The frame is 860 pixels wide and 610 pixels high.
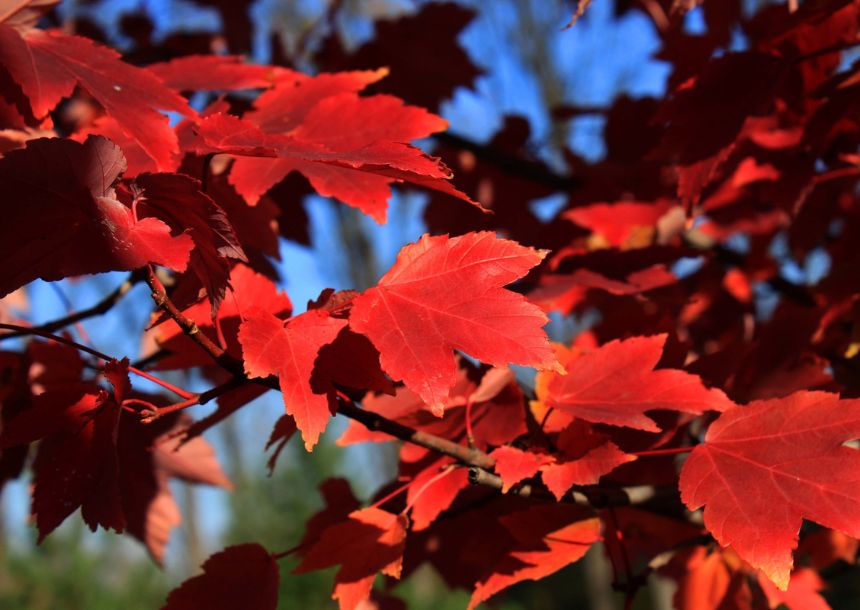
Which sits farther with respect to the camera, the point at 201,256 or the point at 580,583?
the point at 580,583

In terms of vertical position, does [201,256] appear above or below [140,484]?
above

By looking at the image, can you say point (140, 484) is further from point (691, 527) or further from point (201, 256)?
point (691, 527)

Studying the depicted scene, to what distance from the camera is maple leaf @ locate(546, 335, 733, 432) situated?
2.00ft

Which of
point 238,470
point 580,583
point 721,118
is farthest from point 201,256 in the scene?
point 238,470

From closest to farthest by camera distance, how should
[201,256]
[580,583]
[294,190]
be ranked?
[201,256] < [294,190] < [580,583]

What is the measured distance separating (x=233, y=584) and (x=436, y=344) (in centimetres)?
28

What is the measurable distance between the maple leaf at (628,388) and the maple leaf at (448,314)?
13 cm

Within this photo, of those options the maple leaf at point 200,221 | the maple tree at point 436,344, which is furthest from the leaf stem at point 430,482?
the maple leaf at point 200,221

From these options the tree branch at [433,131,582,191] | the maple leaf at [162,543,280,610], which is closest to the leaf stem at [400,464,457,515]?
the maple leaf at [162,543,280,610]

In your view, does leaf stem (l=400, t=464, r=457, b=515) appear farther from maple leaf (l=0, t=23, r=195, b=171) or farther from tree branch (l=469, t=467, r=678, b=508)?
maple leaf (l=0, t=23, r=195, b=171)

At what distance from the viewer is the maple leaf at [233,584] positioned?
2.04 feet

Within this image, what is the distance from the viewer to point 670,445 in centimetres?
77

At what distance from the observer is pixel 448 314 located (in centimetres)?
52

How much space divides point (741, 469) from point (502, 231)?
30.6 inches
